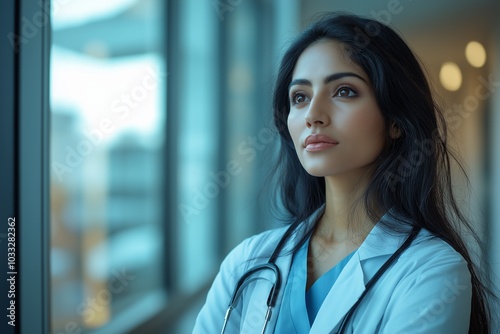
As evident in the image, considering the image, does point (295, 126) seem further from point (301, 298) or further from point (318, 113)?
point (301, 298)

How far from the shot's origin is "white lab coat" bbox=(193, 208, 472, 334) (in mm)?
915

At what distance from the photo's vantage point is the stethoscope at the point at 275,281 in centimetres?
100

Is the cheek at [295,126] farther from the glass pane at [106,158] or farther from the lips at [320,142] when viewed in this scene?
the glass pane at [106,158]

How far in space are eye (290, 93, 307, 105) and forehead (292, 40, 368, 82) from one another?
4cm

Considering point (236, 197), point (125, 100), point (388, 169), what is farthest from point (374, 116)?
point (236, 197)

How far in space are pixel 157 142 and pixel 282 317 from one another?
5.90ft

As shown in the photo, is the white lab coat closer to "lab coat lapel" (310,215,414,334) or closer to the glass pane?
"lab coat lapel" (310,215,414,334)

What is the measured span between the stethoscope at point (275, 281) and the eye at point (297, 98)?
336 mm

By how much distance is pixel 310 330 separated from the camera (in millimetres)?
1022

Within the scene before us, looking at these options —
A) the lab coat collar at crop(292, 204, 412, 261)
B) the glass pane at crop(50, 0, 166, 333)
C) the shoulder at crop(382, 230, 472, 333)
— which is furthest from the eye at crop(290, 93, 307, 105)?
the glass pane at crop(50, 0, 166, 333)

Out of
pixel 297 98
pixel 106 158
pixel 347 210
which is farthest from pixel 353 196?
pixel 106 158

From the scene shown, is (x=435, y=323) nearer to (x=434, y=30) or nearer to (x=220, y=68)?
(x=434, y=30)

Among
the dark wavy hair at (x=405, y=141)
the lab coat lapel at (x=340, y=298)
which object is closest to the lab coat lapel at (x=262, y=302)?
the lab coat lapel at (x=340, y=298)

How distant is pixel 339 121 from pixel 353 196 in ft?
0.62
